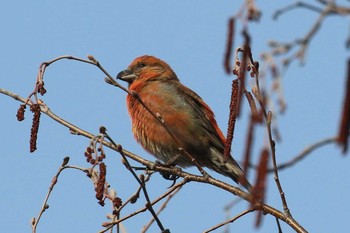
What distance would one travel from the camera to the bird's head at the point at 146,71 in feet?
20.6

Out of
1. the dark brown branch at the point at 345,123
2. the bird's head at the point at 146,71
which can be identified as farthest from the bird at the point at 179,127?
the dark brown branch at the point at 345,123

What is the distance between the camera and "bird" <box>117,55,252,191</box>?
538 centimetres

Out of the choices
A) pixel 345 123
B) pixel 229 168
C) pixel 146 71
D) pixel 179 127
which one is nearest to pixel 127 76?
pixel 146 71

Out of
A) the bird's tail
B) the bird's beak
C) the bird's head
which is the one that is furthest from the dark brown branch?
the bird's beak

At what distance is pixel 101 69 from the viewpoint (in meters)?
3.13

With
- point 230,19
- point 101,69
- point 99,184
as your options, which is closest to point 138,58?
point 101,69

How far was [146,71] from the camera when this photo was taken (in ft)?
21.0

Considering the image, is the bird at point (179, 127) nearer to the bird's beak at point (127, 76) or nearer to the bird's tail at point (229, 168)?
the bird's tail at point (229, 168)

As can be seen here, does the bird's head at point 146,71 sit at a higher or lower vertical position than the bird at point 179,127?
higher

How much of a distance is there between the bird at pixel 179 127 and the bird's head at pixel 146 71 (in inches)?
8.8

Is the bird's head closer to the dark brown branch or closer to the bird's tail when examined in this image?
the bird's tail

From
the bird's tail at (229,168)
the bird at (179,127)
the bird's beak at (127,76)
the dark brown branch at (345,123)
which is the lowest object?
the dark brown branch at (345,123)

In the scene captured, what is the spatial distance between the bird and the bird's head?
0.22 metres

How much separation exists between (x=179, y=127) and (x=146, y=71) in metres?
1.04
